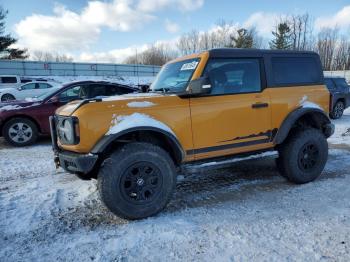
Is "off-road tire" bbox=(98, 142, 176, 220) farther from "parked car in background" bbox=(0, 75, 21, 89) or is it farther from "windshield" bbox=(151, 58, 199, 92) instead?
"parked car in background" bbox=(0, 75, 21, 89)

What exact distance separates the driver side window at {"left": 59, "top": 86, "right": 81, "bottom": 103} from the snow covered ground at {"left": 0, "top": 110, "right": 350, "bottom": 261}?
10.3 ft

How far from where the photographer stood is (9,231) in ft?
11.7

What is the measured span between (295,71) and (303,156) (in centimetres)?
131

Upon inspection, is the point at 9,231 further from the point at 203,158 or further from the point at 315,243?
the point at 315,243

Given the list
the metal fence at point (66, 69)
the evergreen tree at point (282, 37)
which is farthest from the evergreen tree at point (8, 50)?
the evergreen tree at point (282, 37)

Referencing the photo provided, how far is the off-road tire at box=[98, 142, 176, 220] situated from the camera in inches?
143

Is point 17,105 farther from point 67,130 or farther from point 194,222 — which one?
point 194,222

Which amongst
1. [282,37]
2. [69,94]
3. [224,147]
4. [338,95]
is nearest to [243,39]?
[282,37]

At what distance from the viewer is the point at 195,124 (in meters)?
4.09

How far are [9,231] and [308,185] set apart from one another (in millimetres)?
4098

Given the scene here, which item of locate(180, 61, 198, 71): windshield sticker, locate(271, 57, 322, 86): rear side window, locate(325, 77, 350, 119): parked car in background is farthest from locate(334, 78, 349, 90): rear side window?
locate(180, 61, 198, 71): windshield sticker

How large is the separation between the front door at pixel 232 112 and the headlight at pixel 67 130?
1.42m

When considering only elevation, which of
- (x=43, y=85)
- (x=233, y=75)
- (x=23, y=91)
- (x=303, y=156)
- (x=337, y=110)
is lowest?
(x=303, y=156)

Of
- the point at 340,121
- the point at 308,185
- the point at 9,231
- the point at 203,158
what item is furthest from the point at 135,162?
the point at 340,121
